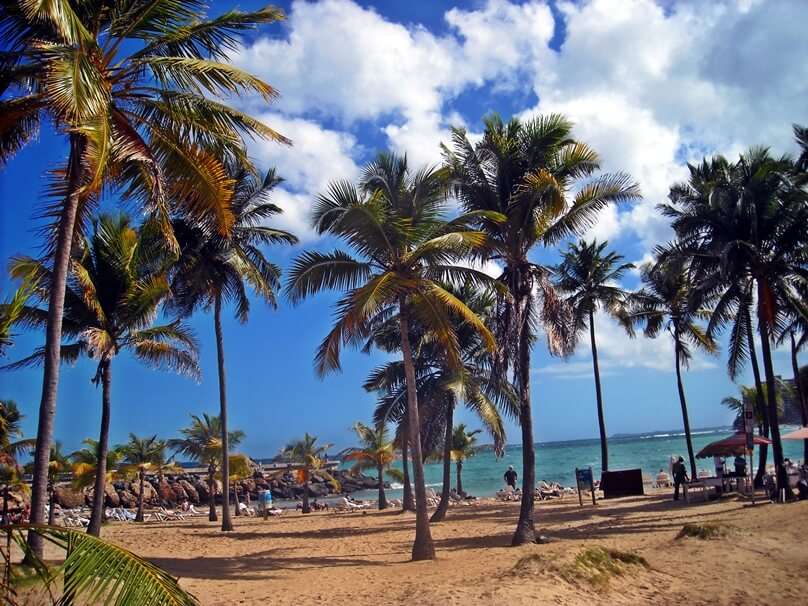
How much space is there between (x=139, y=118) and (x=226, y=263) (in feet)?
42.8

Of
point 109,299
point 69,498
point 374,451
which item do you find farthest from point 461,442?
point 69,498

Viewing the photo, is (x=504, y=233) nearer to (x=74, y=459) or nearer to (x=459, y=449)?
(x=459, y=449)

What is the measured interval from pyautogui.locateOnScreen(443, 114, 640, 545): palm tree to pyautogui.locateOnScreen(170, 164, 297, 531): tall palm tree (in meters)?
8.96

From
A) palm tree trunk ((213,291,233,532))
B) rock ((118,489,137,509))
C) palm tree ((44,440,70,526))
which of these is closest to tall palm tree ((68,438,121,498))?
palm tree ((44,440,70,526))

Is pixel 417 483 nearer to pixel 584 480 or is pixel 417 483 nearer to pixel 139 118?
pixel 139 118

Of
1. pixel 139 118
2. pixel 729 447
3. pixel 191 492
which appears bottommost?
pixel 191 492

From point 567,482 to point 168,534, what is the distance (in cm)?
4533

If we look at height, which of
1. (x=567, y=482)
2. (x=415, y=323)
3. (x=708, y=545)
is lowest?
(x=567, y=482)

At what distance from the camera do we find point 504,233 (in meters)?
15.5

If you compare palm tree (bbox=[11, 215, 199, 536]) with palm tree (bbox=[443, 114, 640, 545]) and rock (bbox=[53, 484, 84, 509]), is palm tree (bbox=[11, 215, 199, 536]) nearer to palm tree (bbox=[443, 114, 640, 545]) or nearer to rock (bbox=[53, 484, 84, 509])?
palm tree (bbox=[443, 114, 640, 545])

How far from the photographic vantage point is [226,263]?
2208cm

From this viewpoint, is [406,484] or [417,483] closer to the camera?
[417,483]

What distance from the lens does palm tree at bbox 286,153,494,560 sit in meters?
13.3

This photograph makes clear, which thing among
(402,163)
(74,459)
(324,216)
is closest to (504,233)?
(402,163)
